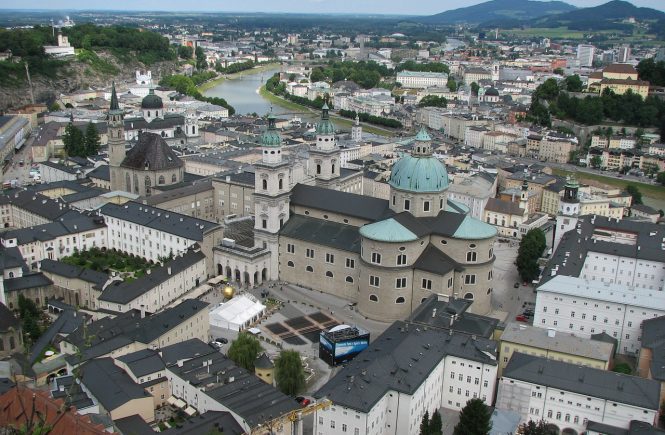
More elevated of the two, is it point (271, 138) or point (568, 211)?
point (271, 138)

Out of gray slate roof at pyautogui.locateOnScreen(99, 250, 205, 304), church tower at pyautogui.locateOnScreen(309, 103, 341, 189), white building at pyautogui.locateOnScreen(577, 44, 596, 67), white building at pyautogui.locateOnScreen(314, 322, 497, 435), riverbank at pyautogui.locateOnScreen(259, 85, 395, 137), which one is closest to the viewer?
white building at pyautogui.locateOnScreen(314, 322, 497, 435)

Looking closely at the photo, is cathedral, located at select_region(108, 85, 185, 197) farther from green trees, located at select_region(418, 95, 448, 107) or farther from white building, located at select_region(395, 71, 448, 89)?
white building, located at select_region(395, 71, 448, 89)

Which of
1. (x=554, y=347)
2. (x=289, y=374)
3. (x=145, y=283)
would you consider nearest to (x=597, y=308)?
(x=554, y=347)

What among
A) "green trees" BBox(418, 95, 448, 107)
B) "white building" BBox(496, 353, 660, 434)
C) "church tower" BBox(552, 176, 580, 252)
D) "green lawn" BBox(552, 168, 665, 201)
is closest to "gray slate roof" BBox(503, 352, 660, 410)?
"white building" BBox(496, 353, 660, 434)

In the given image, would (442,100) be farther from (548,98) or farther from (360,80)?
(360,80)

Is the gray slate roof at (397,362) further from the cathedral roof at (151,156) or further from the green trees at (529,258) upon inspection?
the cathedral roof at (151,156)

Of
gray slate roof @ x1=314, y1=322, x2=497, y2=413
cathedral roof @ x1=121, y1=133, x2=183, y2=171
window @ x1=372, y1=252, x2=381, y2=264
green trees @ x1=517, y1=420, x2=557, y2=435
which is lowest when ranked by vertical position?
green trees @ x1=517, y1=420, x2=557, y2=435

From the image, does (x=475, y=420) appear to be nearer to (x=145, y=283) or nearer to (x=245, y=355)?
(x=245, y=355)
